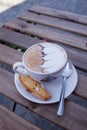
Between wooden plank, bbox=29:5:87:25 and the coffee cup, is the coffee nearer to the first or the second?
the coffee cup

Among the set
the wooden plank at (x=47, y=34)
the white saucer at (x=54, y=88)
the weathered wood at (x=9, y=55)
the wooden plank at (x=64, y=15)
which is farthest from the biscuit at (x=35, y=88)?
the wooden plank at (x=64, y=15)

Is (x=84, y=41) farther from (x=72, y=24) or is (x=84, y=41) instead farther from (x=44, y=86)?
(x=44, y=86)

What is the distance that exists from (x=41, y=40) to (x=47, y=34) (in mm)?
67

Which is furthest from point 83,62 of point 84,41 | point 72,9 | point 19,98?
point 72,9

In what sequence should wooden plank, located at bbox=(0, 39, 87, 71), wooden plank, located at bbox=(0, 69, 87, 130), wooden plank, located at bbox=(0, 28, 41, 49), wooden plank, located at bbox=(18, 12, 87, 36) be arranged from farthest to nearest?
1. wooden plank, located at bbox=(18, 12, 87, 36)
2. wooden plank, located at bbox=(0, 28, 41, 49)
3. wooden plank, located at bbox=(0, 39, 87, 71)
4. wooden plank, located at bbox=(0, 69, 87, 130)

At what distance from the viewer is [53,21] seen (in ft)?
3.51

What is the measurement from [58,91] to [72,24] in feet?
1.62

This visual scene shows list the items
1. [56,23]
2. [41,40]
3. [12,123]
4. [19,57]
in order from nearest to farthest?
[12,123]
[19,57]
[41,40]
[56,23]

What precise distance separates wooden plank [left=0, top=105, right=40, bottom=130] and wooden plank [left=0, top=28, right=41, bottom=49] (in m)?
0.32

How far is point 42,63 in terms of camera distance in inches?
24.5

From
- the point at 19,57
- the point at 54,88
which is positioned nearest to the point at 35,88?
the point at 54,88

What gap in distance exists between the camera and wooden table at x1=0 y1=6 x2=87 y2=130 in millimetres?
609

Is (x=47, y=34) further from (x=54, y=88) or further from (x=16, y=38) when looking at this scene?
(x=54, y=88)

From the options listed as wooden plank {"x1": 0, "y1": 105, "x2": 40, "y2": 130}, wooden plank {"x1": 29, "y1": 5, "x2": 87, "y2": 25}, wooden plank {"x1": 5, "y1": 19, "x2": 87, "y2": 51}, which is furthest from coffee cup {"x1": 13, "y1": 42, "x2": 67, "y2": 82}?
wooden plank {"x1": 29, "y1": 5, "x2": 87, "y2": 25}
